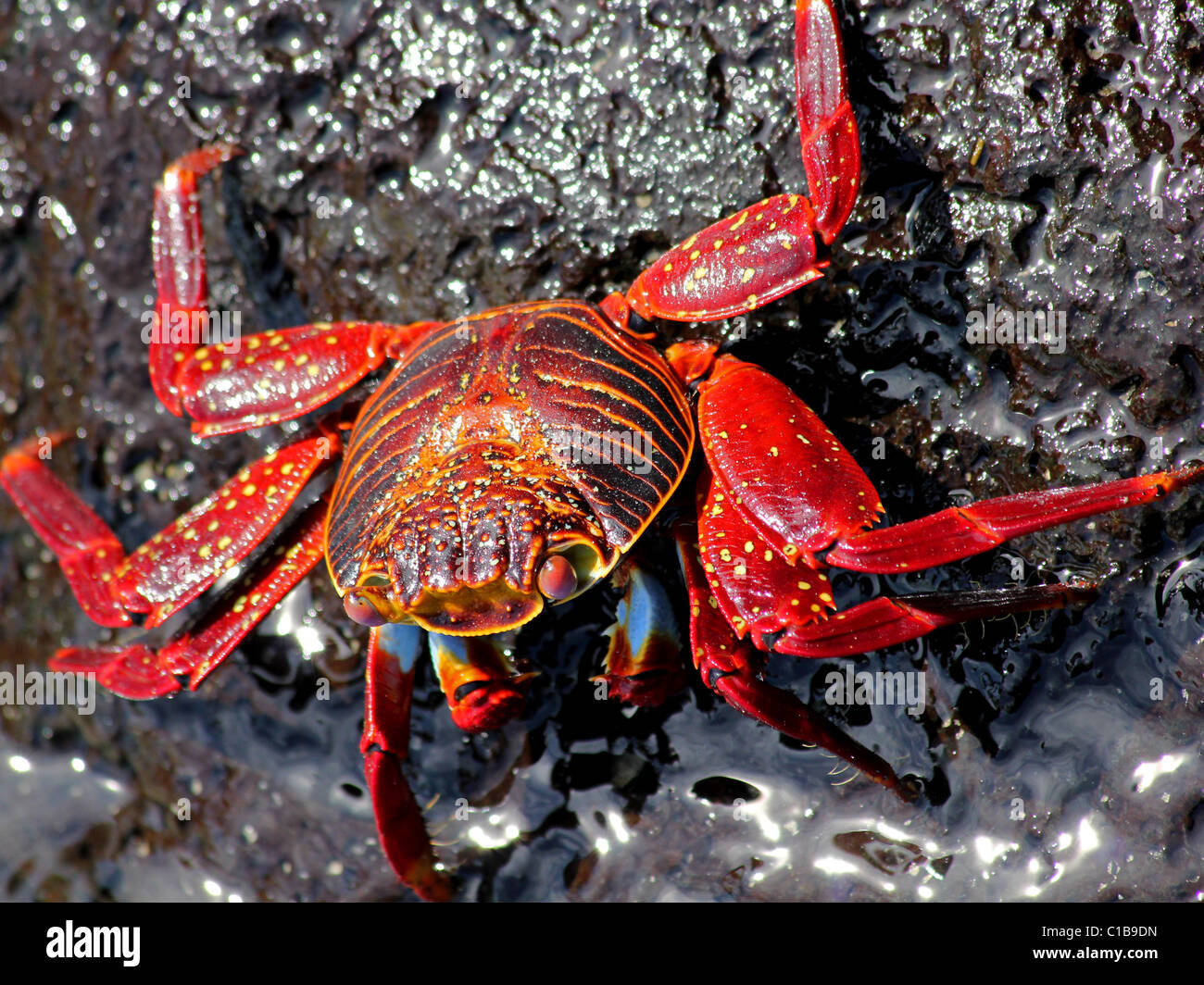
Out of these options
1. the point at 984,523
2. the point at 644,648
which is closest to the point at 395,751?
the point at 644,648

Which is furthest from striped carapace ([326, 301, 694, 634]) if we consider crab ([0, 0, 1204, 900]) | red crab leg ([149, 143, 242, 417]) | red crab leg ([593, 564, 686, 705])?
red crab leg ([149, 143, 242, 417])

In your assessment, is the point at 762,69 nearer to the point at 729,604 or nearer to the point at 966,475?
the point at 966,475

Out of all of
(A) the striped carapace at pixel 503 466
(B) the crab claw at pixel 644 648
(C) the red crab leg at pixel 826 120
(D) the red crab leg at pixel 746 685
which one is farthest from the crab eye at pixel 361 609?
(C) the red crab leg at pixel 826 120

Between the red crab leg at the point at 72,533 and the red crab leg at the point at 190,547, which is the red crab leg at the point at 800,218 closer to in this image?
the red crab leg at the point at 190,547

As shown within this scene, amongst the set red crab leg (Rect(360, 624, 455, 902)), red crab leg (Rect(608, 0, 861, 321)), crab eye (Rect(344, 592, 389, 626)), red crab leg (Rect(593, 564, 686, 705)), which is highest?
red crab leg (Rect(608, 0, 861, 321))

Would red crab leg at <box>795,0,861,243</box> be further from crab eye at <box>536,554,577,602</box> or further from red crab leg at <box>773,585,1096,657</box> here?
crab eye at <box>536,554,577,602</box>

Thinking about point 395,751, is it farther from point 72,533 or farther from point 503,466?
point 72,533
